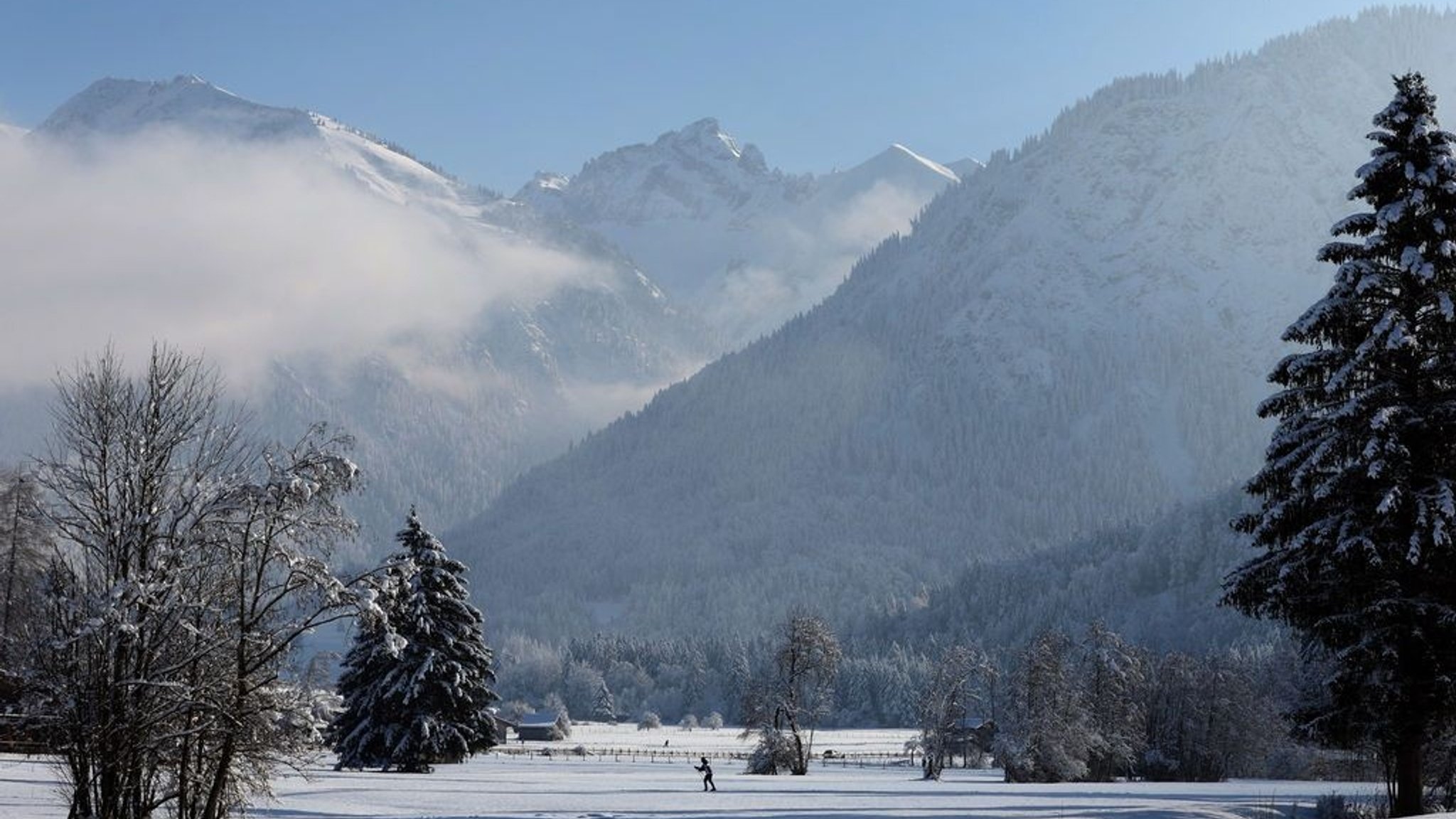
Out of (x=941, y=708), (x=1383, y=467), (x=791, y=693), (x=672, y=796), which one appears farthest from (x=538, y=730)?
(x=1383, y=467)

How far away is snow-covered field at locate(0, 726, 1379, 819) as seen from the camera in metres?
34.5

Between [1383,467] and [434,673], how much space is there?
38944 millimetres

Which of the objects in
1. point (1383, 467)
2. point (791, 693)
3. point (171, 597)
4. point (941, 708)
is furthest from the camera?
point (941, 708)

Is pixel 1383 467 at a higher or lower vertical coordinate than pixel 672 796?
higher

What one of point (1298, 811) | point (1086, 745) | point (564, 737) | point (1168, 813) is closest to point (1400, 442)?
point (1168, 813)

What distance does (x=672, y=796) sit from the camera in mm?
45594

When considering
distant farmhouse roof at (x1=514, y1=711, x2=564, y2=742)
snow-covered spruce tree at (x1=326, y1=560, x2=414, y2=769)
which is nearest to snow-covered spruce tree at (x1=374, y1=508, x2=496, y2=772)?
snow-covered spruce tree at (x1=326, y1=560, x2=414, y2=769)

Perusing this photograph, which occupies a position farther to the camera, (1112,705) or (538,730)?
(538,730)

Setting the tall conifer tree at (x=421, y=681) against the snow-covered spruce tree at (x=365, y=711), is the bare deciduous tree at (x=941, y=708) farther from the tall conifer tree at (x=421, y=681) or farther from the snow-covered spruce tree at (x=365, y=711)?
the snow-covered spruce tree at (x=365, y=711)

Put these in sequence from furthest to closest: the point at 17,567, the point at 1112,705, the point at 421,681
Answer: the point at 1112,705 < the point at 421,681 < the point at 17,567

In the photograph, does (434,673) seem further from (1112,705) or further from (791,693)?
(1112,705)

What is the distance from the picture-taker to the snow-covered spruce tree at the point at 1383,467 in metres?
24.4

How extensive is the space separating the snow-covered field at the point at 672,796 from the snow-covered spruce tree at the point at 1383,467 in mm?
9012

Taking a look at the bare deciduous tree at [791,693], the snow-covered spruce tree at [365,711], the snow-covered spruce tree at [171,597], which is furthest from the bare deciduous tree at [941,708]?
the snow-covered spruce tree at [171,597]
